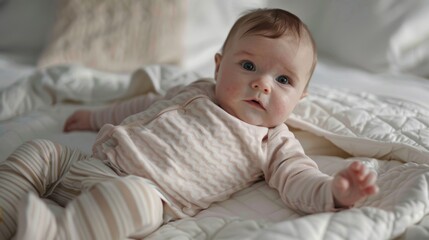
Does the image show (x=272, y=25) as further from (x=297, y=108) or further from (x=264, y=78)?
(x=297, y=108)

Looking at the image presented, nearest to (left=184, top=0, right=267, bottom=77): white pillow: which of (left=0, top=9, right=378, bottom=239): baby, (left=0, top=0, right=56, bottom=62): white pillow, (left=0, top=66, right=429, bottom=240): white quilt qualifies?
(left=0, top=66, right=429, bottom=240): white quilt

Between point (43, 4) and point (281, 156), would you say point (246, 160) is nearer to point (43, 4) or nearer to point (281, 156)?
point (281, 156)

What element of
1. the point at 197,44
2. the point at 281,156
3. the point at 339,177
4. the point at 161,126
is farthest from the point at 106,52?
the point at 339,177

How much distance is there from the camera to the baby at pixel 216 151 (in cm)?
92

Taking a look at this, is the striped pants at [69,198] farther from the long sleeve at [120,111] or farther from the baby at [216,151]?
the long sleeve at [120,111]

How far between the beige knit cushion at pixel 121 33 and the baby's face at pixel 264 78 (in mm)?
712

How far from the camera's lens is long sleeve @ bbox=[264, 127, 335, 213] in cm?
90

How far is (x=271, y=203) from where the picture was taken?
983mm

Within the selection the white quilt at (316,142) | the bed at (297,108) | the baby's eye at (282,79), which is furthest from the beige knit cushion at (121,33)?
the baby's eye at (282,79)

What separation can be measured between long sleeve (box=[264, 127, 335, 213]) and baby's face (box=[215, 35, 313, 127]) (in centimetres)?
6

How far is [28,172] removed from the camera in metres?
0.95

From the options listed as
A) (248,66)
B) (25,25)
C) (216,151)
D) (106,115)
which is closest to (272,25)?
(248,66)

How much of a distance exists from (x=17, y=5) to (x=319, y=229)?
1475mm

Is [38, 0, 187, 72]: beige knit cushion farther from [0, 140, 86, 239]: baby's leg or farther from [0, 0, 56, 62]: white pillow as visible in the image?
[0, 140, 86, 239]: baby's leg
